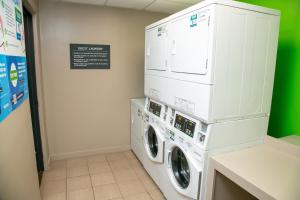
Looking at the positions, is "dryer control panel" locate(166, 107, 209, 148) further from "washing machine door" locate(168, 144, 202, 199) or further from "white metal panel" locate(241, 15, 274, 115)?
"white metal panel" locate(241, 15, 274, 115)

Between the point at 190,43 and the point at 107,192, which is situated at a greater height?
the point at 190,43

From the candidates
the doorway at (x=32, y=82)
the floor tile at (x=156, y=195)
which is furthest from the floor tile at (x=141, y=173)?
the doorway at (x=32, y=82)

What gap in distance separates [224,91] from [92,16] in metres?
2.24

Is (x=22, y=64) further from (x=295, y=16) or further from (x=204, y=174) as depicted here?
(x=295, y=16)

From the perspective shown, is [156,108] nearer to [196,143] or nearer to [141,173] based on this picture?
[196,143]

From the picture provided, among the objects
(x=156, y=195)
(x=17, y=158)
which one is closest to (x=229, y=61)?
(x=17, y=158)

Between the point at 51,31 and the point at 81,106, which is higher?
the point at 51,31

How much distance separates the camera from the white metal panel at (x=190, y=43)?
1.46 meters

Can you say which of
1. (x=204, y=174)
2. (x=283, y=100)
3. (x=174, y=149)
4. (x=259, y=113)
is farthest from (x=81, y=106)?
(x=283, y=100)

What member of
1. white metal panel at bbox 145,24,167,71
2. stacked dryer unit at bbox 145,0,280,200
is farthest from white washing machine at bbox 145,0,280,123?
white metal panel at bbox 145,24,167,71

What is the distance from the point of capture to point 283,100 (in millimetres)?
2008

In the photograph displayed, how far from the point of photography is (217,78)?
1442 mm

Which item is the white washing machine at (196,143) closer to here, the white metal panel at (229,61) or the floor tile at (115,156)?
the white metal panel at (229,61)

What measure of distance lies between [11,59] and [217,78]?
1373mm
